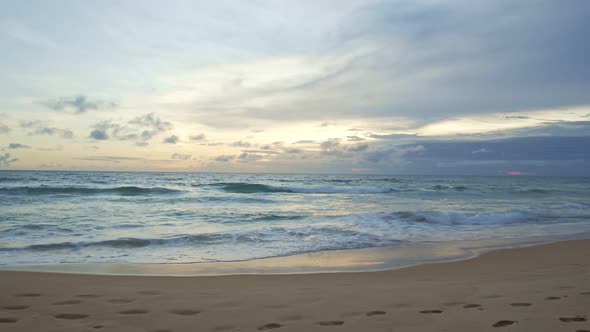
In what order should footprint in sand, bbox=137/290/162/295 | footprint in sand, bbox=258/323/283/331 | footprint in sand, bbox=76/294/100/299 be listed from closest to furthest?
footprint in sand, bbox=258/323/283/331
footprint in sand, bbox=76/294/100/299
footprint in sand, bbox=137/290/162/295

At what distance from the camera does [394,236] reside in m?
10.9

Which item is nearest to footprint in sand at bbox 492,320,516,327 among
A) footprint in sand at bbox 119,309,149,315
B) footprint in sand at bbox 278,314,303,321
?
footprint in sand at bbox 278,314,303,321

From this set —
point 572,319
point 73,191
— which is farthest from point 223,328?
point 73,191

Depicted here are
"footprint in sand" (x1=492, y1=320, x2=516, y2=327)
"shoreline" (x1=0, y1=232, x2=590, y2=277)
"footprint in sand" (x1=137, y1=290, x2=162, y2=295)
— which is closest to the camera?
"footprint in sand" (x1=492, y1=320, x2=516, y2=327)

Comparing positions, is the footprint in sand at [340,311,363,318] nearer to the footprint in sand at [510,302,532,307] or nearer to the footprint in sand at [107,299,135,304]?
the footprint in sand at [510,302,532,307]

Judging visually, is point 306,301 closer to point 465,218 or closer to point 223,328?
point 223,328

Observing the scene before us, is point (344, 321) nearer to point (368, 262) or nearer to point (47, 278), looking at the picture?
point (368, 262)

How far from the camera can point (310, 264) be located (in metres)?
7.42

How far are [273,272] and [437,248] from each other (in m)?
4.71

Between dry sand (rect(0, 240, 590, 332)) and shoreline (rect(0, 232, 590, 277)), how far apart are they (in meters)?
0.47

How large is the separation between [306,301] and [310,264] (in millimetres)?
2865

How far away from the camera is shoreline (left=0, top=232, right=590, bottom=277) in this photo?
661 cm

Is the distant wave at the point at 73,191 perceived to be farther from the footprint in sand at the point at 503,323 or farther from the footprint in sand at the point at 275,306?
the footprint in sand at the point at 503,323

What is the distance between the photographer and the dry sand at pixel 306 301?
3717 millimetres
